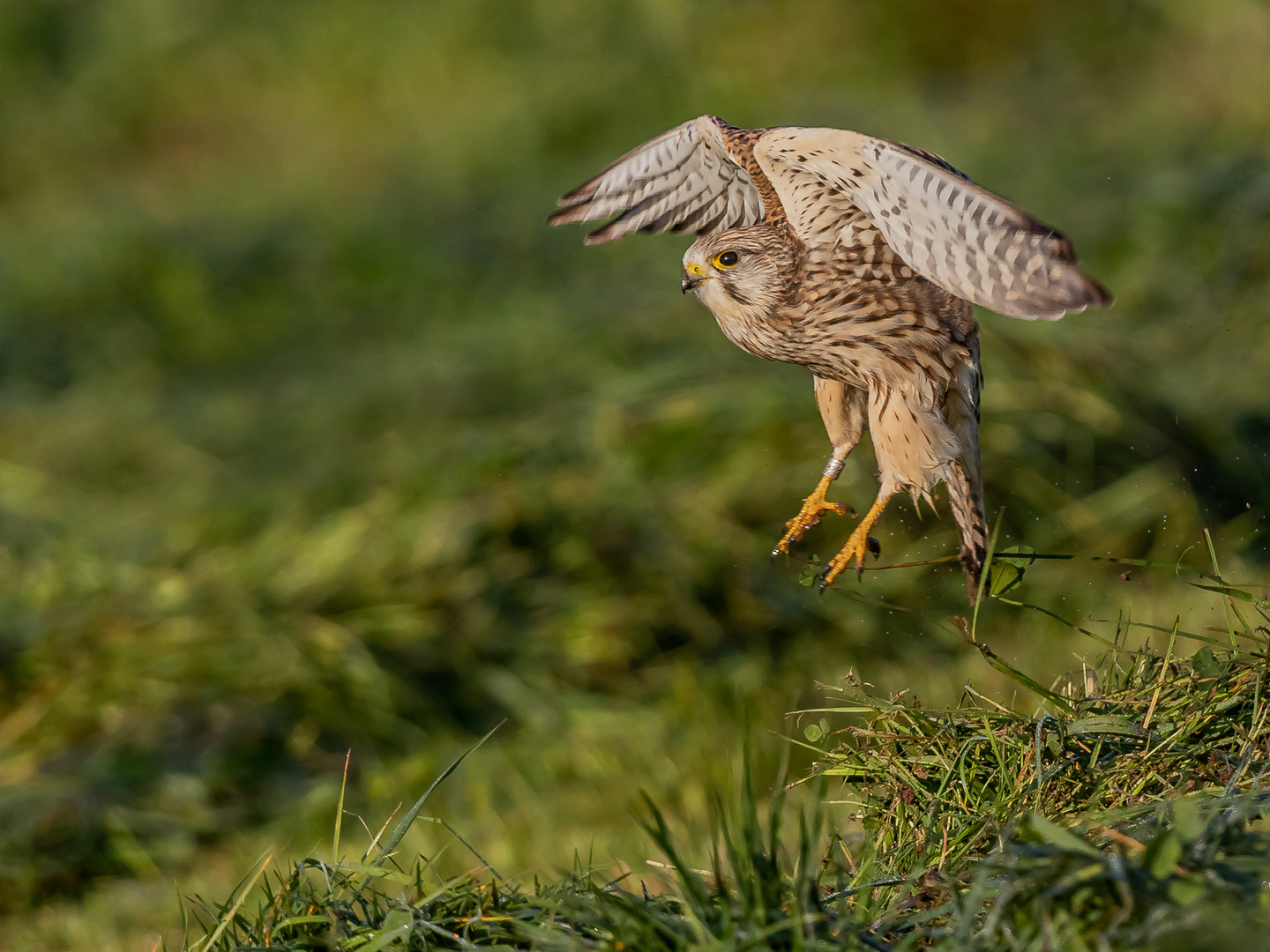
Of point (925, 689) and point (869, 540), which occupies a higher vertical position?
point (869, 540)

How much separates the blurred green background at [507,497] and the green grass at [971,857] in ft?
0.79

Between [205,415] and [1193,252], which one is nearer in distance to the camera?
[1193,252]

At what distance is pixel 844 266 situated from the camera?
196cm

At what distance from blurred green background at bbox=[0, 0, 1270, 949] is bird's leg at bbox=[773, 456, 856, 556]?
37 centimetres

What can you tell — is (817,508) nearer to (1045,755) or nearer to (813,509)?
(813,509)

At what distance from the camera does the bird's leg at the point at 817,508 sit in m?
1.96

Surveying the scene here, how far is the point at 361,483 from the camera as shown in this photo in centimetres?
552

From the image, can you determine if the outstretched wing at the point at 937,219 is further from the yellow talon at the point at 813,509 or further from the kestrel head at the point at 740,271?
the yellow talon at the point at 813,509

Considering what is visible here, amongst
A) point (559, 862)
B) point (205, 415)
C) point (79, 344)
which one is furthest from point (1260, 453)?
point (79, 344)

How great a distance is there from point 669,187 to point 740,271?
28 cm

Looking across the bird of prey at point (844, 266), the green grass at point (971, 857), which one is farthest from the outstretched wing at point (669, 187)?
the green grass at point (971, 857)

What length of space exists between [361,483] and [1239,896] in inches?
174

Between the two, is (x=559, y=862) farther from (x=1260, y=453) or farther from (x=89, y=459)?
(x=89, y=459)

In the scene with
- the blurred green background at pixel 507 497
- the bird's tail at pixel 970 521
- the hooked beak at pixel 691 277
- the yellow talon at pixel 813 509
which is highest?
the hooked beak at pixel 691 277
